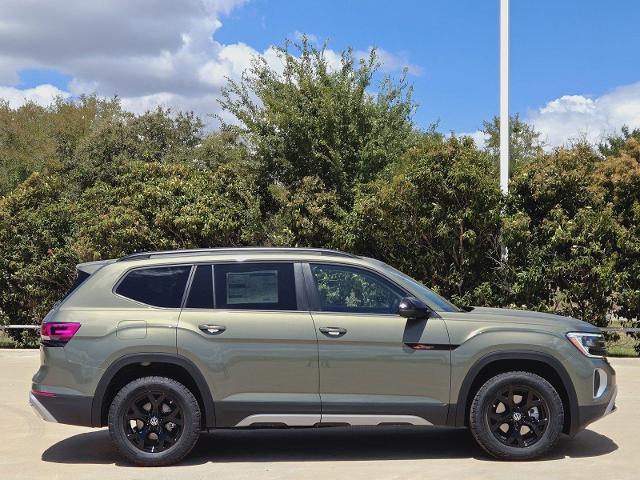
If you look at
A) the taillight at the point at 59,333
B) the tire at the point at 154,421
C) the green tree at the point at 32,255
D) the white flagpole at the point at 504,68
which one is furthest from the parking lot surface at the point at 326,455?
the green tree at the point at 32,255

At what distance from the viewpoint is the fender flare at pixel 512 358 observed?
6.22 m

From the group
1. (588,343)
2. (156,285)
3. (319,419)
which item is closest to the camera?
(319,419)

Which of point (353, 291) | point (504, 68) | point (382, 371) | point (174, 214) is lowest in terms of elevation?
point (382, 371)

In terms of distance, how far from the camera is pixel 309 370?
20.3ft

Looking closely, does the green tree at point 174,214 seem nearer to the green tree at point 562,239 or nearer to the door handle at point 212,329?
the green tree at point 562,239

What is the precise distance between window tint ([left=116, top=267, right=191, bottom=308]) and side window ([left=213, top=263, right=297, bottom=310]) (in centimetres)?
32

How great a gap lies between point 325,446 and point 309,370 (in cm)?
118

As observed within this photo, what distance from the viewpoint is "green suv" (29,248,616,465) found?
243 inches

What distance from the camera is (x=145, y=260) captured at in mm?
6637

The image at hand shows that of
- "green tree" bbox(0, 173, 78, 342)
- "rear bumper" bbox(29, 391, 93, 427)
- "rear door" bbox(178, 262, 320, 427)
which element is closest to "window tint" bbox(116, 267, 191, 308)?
"rear door" bbox(178, 262, 320, 427)

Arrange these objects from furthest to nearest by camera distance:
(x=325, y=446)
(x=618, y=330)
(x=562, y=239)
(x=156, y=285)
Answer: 1. (x=618, y=330)
2. (x=562, y=239)
3. (x=325, y=446)
4. (x=156, y=285)

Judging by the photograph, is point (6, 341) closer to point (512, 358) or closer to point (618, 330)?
point (618, 330)

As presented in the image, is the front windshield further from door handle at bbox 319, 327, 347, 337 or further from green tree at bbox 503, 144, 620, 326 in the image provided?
green tree at bbox 503, 144, 620, 326

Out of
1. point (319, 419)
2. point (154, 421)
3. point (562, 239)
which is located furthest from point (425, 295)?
point (562, 239)
